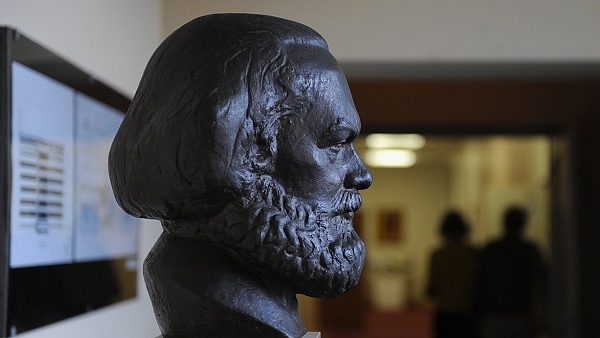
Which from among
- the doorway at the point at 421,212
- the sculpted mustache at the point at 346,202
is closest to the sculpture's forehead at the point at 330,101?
the sculpted mustache at the point at 346,202

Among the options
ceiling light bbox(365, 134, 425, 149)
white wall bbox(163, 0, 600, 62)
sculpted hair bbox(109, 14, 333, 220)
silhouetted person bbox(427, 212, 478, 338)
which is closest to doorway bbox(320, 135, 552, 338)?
ceiling light bbox(365, 134, 425, 149)

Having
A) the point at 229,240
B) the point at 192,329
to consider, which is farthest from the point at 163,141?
the point at 192,329

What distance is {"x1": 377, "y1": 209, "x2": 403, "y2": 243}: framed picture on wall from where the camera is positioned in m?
17.7

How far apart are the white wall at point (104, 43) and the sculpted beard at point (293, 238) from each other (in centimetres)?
128

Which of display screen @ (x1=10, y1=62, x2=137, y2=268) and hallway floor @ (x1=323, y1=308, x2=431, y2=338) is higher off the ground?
display screen @ (x1=10, y1=62, x2=137, y2=268)

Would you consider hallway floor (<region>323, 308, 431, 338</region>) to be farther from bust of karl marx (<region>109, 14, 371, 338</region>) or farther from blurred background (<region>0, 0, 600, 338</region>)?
bust of karl marx (<region>109, 14, 371, 338</region>)

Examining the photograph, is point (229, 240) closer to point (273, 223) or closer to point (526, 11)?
point (273, 223)

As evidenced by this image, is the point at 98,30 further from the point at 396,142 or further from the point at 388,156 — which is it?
the point at 388,156

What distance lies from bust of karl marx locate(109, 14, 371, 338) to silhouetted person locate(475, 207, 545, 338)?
16.5 ft

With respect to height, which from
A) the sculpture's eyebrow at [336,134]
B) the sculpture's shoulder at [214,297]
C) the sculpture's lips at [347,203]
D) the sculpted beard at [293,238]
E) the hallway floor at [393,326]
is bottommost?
the hallway floor at [393,326]

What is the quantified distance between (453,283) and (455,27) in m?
3.18

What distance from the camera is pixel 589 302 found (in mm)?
6918

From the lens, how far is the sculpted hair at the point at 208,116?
5.43ft

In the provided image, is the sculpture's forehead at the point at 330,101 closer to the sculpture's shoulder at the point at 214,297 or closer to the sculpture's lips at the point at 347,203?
the sculpture's lips at the point at 347,203
